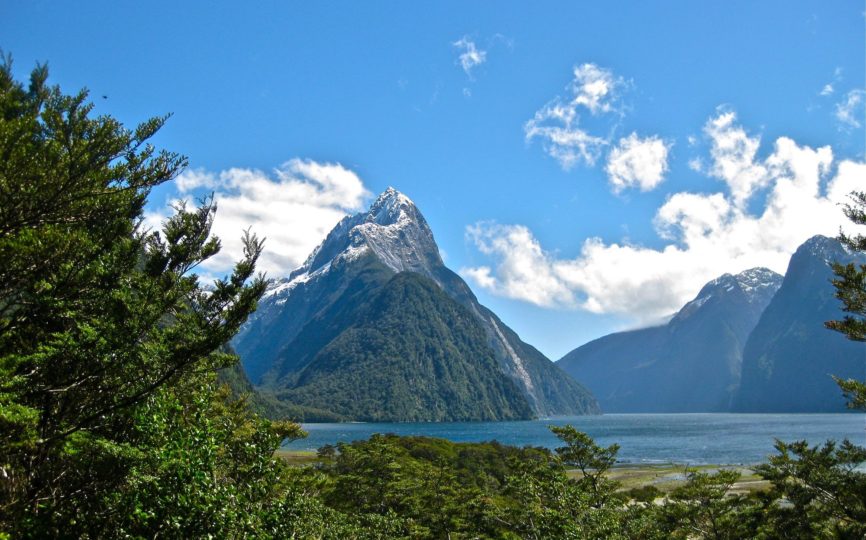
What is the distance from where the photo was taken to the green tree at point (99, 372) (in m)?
8.02

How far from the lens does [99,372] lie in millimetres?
10898

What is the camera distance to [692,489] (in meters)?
23.5

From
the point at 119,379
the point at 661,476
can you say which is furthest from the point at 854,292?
the point at 661,476

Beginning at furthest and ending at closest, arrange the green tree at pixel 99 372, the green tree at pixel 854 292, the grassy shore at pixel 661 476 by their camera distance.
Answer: the grassy shore at pixel 661 476, the green tree at pixel 854 292, the green tree at pixel 99 372

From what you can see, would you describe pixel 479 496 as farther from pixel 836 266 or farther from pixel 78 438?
pixel 78 438

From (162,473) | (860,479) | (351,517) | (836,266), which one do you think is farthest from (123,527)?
(860,479)

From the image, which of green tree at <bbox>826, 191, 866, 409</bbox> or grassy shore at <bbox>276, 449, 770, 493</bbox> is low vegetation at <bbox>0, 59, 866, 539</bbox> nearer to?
green tree at <bbox>826, 191, 866, 409</bbox>

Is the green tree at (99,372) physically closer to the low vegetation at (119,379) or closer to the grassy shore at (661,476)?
the low vegetation at (119,379)

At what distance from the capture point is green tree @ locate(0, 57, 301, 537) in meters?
8.02

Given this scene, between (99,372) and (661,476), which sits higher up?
(99,372)

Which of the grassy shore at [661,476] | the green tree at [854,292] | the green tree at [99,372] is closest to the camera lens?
the green tree at [99,372]

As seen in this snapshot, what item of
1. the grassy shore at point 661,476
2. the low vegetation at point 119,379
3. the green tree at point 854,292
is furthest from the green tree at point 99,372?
the grassy shore at point 661,476

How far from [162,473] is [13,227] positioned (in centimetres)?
545

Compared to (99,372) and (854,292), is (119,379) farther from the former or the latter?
(854,292)
